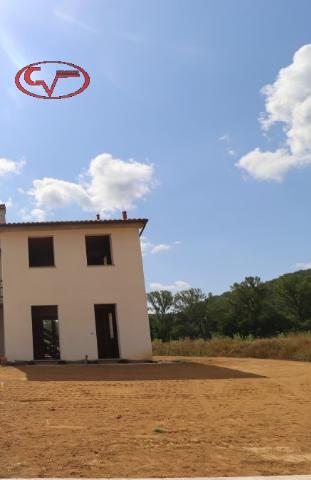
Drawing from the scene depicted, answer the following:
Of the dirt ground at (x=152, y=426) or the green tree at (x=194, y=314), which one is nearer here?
the dirt ground at (x=152, y=426)

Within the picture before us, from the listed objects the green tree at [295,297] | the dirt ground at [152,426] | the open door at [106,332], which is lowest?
the dirt ground at [152,426]


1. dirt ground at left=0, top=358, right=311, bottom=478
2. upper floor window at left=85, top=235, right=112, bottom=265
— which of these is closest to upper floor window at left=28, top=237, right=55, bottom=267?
upper floor window at left=85, top=235, right=112, bottom=265

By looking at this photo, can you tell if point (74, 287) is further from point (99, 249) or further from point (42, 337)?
point (42, 337)

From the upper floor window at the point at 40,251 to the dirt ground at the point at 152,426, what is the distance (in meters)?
7.93

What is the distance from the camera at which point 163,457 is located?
579 centimetres

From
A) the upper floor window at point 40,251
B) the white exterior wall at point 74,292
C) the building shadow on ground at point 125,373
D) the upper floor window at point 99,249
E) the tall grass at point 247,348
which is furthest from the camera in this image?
the tall grass at point 247,348

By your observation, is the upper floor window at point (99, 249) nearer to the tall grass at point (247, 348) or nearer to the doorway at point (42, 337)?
the doorway at point (42, 337)

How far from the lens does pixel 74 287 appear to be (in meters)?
19.5

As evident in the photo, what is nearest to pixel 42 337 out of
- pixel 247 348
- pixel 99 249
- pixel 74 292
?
pixel 99 249

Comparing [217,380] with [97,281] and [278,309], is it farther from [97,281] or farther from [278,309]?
[278,309]

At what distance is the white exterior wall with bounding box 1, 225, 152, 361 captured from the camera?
18.9 m

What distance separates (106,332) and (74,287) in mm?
4003

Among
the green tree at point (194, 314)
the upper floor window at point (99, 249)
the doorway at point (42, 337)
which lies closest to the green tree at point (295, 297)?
the green tree at point (194, 314)

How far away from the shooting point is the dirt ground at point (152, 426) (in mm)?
5441
